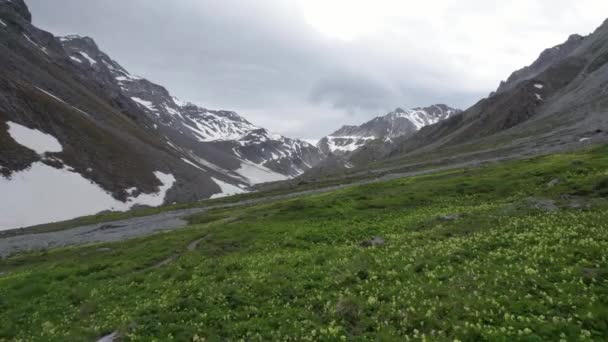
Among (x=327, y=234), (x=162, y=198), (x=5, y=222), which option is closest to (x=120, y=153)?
(x=162, y=198)

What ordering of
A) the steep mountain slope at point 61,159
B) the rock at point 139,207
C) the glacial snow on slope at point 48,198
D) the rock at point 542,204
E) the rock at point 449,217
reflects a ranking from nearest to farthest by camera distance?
the rock at point 542,204 < the rock at point 449,217 < the glacial snow on slope at point 48,198 < the steep mountain slope at point 61,159 < the rock at point 139,207

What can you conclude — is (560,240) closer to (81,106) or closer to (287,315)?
(287,315)

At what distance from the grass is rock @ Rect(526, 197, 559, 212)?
353 millimetres

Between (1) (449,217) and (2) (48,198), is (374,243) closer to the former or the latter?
(1) (449,217)

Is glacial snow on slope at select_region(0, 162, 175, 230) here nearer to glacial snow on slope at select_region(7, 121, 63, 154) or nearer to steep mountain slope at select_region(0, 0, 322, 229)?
steep mountain slope at select_region(0, 0, 322, 229)

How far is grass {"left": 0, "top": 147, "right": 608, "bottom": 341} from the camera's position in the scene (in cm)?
1234

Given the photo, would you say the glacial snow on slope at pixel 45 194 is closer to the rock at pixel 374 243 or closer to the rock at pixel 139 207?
the rock at pixel 139 207

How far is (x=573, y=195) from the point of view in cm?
2948

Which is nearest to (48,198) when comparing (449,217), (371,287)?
(449,217)

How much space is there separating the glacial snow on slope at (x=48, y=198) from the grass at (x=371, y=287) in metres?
87.5

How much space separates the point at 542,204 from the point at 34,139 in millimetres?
143308

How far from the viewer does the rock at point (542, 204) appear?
25975 millimetres

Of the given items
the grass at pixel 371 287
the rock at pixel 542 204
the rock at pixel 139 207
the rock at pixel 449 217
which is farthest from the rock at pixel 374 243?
the rock at pixel 139 207

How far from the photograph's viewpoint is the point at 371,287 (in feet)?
54.0
